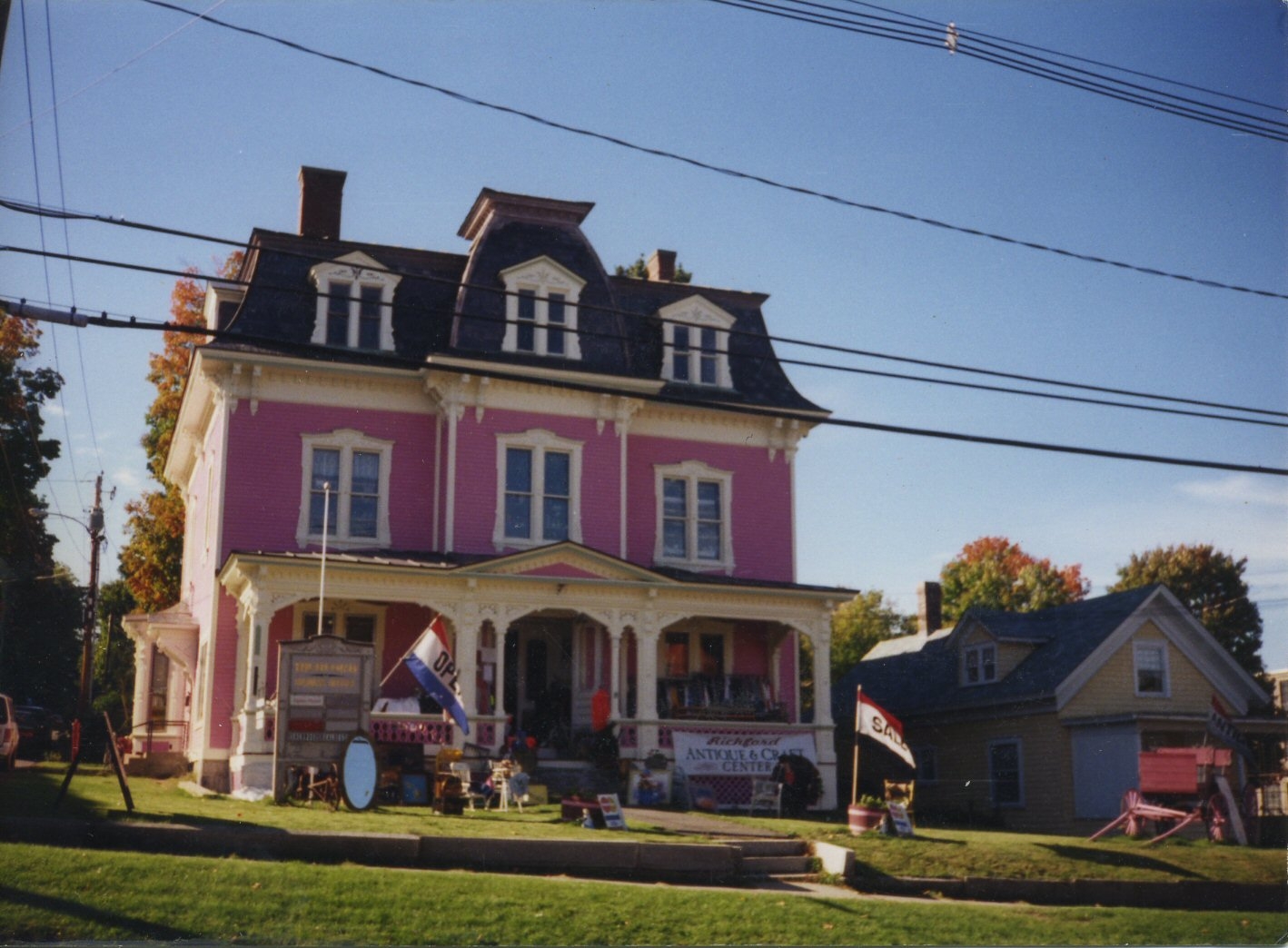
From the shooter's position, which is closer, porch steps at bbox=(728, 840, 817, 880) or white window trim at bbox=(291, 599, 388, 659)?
porch steps at bbox=(728, 840, 817, 880)

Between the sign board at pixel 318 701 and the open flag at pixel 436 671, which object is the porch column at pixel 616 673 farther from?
the sign board at pixel 318 701

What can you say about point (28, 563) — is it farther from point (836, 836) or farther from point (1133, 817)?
point (1133, 817)

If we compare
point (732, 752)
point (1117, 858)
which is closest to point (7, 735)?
point (732, 752)

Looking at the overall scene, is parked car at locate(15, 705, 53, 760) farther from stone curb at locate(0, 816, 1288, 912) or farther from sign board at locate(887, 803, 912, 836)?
sign board at locate(887, 803, 912, 836)

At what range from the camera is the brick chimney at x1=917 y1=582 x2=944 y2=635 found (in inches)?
1594

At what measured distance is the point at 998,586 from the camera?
56875 mm

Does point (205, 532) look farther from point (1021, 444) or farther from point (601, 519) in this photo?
point (1021, 444)

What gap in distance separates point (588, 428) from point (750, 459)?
402cm

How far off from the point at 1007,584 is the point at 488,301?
116 feet

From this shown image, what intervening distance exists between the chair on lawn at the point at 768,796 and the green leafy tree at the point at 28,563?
580 inches

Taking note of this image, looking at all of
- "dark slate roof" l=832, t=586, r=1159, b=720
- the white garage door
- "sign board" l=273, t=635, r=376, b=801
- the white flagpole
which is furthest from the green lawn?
"dark slate roof" l=832, t=586, r=1159, b=720

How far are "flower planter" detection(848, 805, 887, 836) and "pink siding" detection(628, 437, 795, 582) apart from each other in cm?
994

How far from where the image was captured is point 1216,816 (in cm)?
2369

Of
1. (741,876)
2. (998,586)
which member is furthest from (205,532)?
(998,586)
